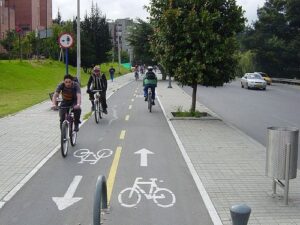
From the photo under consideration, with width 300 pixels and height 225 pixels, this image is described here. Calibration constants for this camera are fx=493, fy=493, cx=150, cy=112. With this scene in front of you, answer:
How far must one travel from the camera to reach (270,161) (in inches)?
289

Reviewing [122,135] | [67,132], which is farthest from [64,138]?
[122,135]

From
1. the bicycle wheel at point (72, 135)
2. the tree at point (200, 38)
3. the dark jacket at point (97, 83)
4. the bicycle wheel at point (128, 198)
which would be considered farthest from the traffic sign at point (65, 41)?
the bicycle wheel at point (128, 198)

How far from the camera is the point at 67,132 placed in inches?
437

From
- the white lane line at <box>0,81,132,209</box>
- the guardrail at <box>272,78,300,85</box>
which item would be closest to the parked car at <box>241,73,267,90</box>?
the guardrail at <box>272,78,300,85</box>

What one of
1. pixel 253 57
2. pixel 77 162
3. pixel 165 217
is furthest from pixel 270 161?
pixel 253 57

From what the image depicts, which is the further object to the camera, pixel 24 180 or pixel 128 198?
pixel 24 180

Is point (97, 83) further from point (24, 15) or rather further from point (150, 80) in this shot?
point (24, 15)

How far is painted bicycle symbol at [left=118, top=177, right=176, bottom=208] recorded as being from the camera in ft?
24.0

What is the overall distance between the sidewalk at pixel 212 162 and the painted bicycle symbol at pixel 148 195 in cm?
57

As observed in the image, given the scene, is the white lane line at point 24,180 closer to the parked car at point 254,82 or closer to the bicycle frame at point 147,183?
the bicycle frame at point 147,183

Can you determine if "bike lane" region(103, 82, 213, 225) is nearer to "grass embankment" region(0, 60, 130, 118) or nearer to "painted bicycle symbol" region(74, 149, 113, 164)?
"painted bicycle symbol" region(74, 149, 113, 164)

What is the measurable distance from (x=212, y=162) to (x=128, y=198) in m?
3.19

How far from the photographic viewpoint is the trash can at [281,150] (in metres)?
7.15

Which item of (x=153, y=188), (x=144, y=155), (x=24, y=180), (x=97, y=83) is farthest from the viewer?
(x=97, y=83)
